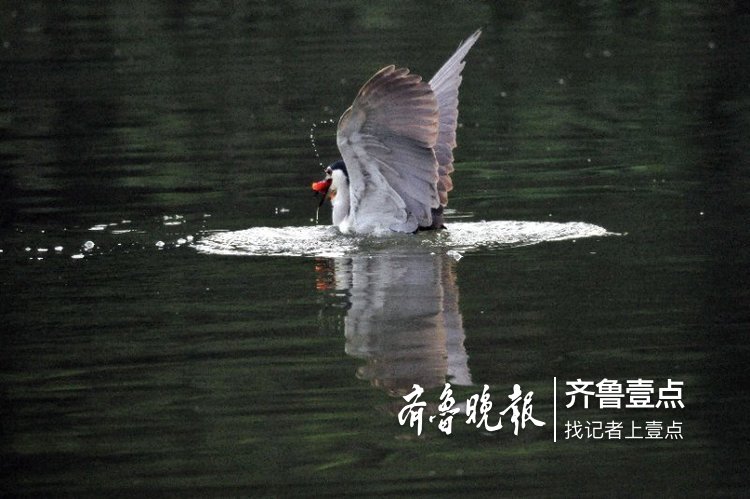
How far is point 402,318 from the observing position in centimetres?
856

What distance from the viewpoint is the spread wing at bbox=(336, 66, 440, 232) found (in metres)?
9.90

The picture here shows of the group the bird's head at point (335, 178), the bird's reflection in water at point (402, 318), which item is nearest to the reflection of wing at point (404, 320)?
the bird's reflection in water at point (402, 318)

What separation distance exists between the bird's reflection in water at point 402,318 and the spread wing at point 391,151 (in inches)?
19.8

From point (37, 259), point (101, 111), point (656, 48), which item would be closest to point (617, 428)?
point (37, 259)

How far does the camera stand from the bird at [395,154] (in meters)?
9.92

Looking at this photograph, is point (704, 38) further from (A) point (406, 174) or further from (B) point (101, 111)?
(A) point (406, 174)

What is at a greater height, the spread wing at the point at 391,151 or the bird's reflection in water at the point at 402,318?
the spread wing at the point at 391,151

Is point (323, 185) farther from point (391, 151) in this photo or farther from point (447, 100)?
point (391, 151)

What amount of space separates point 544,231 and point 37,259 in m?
3.15

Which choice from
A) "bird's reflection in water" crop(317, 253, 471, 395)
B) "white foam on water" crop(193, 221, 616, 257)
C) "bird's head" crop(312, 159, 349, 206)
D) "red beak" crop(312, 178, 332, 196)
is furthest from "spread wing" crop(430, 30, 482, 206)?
"bird's reflection in water" crop(317, 253, 471, 395)

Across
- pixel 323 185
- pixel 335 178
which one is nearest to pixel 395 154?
pixel 335 178

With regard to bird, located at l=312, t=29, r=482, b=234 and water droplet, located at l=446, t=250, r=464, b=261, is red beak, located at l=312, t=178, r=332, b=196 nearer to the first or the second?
bird, located at l=312, t=29, r=482, b=234

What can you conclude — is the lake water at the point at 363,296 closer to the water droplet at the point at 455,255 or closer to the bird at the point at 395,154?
the water droplet at the point at 455,255

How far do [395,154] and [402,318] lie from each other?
200cm
